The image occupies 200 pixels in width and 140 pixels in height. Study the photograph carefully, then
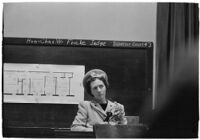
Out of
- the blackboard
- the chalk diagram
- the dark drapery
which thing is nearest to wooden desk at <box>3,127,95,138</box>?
the blackboard

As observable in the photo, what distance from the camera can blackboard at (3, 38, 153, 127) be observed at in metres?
1.89

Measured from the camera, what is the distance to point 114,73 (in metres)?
1.91

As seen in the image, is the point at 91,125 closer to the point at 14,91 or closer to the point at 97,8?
the point at 14,91

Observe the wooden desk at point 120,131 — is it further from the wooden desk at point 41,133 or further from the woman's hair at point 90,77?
the woman's hair at point 90,77

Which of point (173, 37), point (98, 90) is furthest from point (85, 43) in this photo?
point (173, 37)

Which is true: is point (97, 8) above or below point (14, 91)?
above

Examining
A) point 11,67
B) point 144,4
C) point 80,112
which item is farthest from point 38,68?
point 144,4

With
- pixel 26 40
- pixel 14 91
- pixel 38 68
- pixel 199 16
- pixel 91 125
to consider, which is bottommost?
pixel 91 125

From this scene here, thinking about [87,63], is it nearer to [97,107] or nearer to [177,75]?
[97,107]

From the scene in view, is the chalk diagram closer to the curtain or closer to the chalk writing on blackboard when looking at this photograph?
the chalk writing on blackboard

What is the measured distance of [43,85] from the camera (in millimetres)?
1893

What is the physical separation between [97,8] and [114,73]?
0.38 metres

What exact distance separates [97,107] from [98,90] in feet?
0.31

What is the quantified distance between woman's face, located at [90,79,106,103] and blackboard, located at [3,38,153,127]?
0.11ft
